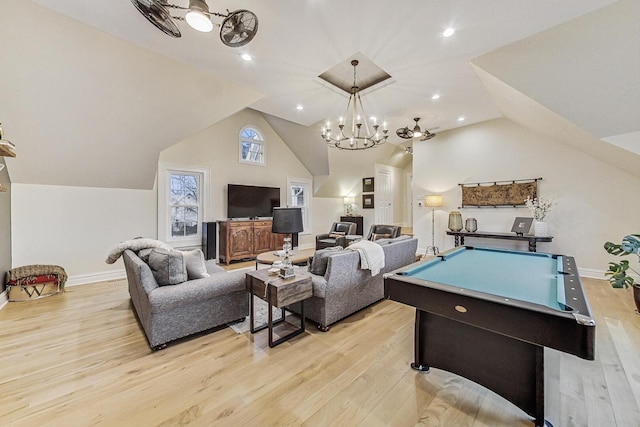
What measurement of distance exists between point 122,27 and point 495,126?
6.63m

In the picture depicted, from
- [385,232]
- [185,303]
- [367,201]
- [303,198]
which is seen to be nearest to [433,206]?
[385,232]

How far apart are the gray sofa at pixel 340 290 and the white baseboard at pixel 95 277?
12.3 ft

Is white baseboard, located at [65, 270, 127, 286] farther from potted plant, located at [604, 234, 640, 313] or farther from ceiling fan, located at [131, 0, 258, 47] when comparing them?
potted plant, located at [604, 234, 640, 313]

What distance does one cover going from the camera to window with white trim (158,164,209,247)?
4957 millimetres

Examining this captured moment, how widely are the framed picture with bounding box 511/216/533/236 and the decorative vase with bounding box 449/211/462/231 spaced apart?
97cm

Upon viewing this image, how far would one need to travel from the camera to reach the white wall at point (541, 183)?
4281 millimetres

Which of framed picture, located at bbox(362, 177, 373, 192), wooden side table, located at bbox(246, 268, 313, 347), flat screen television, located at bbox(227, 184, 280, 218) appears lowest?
wooden side table, located at bbox(246, 268, 313, 347)

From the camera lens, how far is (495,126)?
5.43 m

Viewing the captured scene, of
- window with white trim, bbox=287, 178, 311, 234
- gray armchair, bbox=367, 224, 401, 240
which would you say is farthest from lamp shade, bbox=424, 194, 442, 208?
window with white trim, bbox=287, 178, 311, 234

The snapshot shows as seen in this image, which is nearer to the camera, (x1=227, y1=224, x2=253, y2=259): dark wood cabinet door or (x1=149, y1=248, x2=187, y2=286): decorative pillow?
(x1=149, y1=248, x2=187, y2=286): decorative pillow

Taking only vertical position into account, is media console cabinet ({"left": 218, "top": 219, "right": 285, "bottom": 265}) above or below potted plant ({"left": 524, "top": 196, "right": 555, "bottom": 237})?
below

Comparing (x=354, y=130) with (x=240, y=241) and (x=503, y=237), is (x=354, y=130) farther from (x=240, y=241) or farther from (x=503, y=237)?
(x=503, y=237)

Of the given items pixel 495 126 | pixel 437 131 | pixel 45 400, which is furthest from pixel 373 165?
pixel 45 400

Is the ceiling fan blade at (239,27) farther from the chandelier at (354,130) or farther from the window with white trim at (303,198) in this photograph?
the window with white trim at (303,198)
